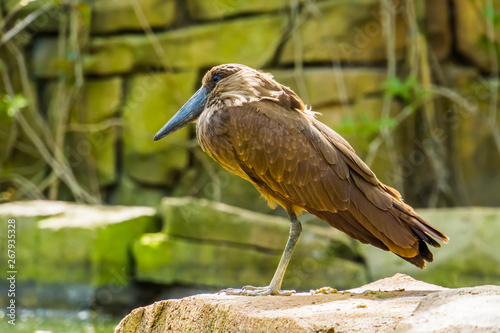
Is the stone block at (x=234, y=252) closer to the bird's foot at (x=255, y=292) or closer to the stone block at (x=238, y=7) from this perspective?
the bird's foot at (x=255, y=292)

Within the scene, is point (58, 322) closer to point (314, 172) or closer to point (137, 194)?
point (137, 194)

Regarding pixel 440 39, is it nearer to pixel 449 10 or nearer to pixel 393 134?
pixel 449 10

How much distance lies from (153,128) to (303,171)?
18.1 ft

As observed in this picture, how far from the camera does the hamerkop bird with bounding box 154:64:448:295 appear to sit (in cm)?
360

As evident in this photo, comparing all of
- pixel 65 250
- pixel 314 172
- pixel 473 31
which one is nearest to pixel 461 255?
pixel 314 172

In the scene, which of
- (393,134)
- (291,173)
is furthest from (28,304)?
(393,134)

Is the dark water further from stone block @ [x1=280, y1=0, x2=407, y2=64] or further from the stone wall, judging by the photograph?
stone block @ [x1=280, y1=0, x2=407, y2=64]

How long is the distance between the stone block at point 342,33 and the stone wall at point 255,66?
14 millimetres

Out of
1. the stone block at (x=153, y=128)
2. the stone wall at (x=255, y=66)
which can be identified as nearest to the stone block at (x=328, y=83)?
the stone wall at (x=255, y=66)

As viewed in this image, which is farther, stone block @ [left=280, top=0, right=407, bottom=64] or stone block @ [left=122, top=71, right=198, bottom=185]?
stone block @ [left=122, top=71, right=198, bottom=185]

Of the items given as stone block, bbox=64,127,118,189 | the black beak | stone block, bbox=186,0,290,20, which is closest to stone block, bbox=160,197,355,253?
the black beak

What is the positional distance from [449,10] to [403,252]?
6040 mm

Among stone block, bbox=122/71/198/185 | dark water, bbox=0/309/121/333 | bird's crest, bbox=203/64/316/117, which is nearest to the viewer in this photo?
bird's crest, bbox=203/64/316/117

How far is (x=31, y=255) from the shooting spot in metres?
6.59
